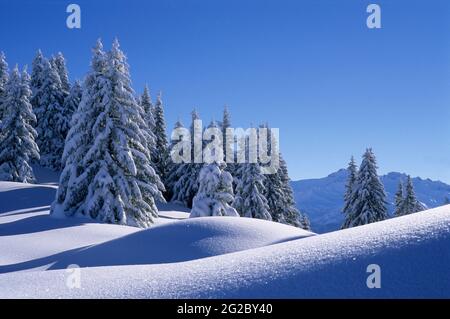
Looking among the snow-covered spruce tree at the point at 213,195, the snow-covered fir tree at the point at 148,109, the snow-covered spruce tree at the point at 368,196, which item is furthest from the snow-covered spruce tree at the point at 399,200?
the snow-covered fir tree at the point at 148,109

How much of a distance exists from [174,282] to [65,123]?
45952 millimetres

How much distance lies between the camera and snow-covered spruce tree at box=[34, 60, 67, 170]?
151 feet

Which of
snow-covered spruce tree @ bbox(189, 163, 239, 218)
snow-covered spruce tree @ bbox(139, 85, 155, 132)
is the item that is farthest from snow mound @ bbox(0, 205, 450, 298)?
snow-covered spruce tree @ bbox(139, 85, 155, 132)

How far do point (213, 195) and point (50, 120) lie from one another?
29.2 meters

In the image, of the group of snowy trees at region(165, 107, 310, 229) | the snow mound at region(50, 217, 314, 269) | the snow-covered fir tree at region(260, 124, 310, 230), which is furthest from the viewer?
the snow-covered fir tree at region(260, 124, 310, 230)

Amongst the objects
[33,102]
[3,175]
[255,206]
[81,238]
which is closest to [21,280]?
[81,238]

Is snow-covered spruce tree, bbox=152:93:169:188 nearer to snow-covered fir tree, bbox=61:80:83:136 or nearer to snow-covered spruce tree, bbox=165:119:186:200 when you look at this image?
snow-covered spruce tree, bbox=165:119:186:200

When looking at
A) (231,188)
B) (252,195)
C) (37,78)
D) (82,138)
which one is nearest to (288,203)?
(252,195)

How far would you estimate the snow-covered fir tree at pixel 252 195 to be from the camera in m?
36.0

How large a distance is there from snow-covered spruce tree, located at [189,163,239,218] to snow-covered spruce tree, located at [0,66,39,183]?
19.8m

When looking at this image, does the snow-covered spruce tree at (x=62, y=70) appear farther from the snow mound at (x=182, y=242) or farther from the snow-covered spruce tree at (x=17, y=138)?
the snow mound at (x=182, y=242)

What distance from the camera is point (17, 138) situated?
36.6m

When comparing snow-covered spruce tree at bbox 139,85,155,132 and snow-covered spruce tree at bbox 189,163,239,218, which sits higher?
snow-covered spruce tree at bbox 139,85,155,132

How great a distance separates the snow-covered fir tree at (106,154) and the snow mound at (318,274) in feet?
52.1
